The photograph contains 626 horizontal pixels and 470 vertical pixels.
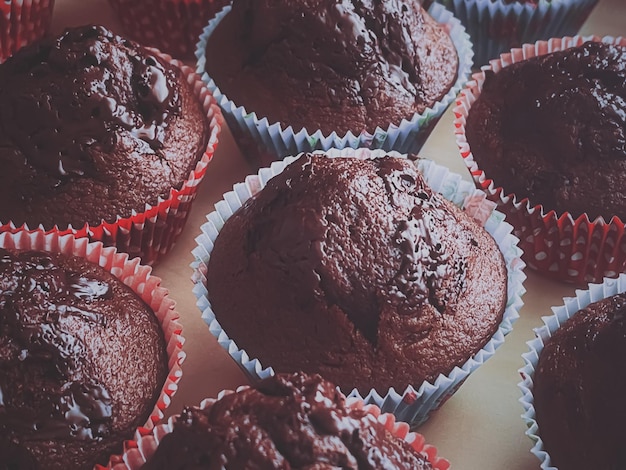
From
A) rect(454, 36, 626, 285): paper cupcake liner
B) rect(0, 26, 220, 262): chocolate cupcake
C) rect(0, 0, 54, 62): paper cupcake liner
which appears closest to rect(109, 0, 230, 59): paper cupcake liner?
rect(0, 0, 54, 62): paper cupcake liner

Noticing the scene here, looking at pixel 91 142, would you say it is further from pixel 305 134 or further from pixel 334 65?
pixel 334 65

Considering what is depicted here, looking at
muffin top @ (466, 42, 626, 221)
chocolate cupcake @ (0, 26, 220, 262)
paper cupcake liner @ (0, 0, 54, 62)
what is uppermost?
muffin top @ (466, 42, 626, 221)

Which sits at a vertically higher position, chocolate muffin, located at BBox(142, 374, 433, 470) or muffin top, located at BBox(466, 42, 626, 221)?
muffin top, located at BBox(466, 42, 626, 221)

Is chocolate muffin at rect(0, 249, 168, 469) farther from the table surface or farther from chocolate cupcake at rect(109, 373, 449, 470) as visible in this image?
chocolate cupcake at rect(109, 373, 449, 470)

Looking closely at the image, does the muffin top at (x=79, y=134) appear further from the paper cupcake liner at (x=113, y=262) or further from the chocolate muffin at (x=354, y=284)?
the chocolate muffin at (x=354, y=284)

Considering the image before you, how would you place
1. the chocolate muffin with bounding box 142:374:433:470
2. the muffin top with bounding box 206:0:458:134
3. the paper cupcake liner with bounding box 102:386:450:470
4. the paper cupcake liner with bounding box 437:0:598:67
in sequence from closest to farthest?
the chocolate muffin with bounding box 142:374:433:470, the paper cupcake liner with bounding box 102:386:450:470, the muffin top with bounding box 206:0:458:134, the paper cupcake liner with bounding box 437:0:598:67

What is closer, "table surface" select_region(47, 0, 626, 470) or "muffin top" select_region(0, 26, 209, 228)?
"table surface" select_region(47, 0, 626, 470)

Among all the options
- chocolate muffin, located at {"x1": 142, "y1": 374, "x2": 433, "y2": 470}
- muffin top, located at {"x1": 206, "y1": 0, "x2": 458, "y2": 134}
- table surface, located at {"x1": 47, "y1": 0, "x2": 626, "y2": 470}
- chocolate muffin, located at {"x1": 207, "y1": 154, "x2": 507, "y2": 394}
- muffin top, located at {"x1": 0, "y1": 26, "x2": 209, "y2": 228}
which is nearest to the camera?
chocolate muffin, located at {"x1": 142, "y1": 374, "x2": 433, "y2": 470}
